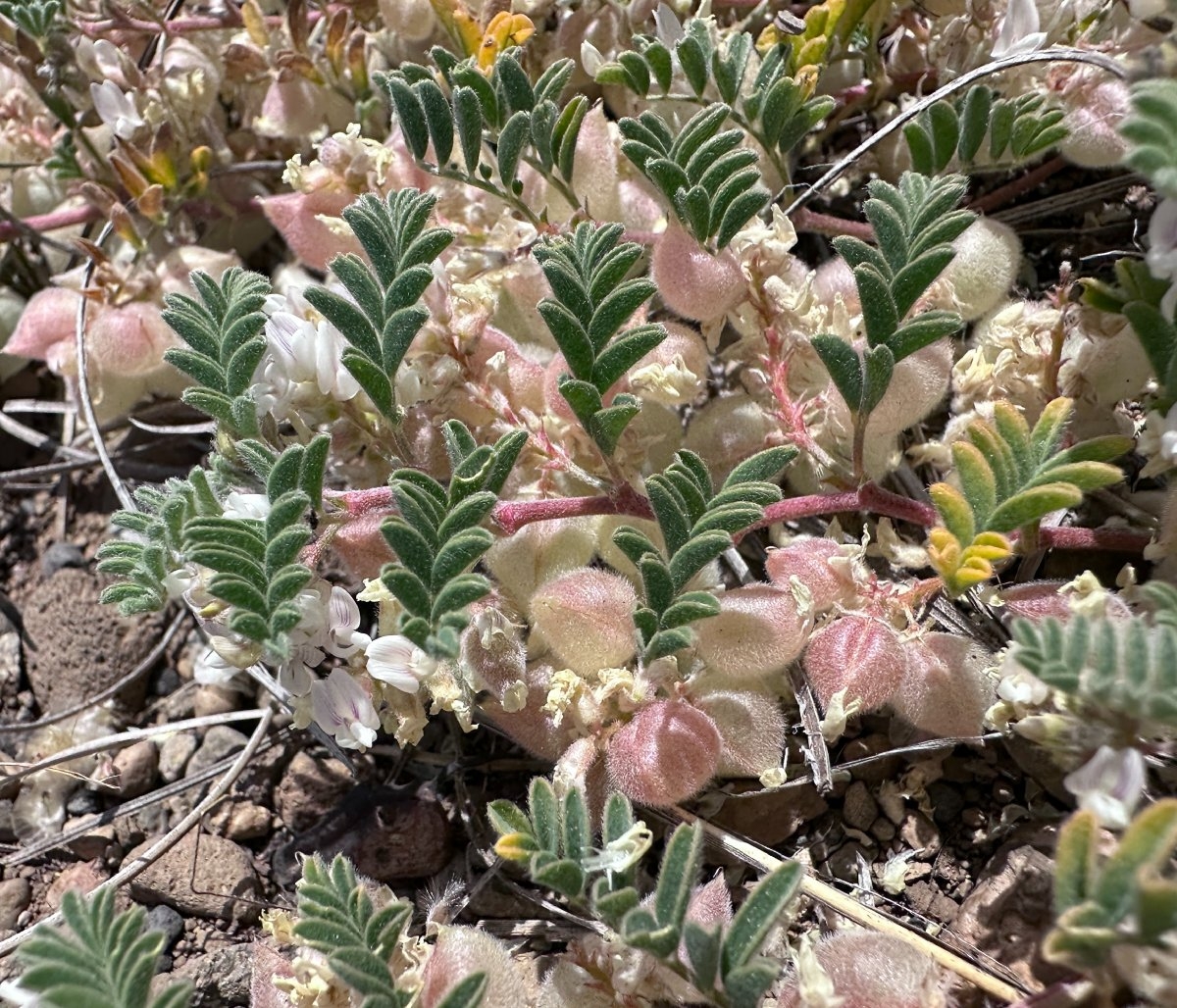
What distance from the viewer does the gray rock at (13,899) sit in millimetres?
2639

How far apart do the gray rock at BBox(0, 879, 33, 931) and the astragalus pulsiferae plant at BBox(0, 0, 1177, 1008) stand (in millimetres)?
846

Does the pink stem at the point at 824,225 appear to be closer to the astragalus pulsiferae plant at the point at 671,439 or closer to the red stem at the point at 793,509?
the astragalus pulsiferae plant at the point at 671,439

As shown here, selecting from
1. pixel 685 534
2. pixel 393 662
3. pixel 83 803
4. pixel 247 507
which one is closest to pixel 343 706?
pixel 393 662

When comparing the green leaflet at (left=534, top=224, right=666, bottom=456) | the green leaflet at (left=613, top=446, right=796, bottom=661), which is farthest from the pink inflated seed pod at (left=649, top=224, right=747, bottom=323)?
the green leaflet at (left=613, top=446, right=796, bottom=661)

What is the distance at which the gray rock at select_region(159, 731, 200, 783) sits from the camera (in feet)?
9.44

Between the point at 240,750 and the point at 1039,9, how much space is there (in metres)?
2.71

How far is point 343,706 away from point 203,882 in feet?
2.80

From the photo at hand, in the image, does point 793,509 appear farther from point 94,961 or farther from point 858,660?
point 94,961

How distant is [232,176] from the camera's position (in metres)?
3.46

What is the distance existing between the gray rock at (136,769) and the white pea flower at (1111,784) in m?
2.29

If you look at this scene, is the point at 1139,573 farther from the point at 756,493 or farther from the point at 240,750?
the point at 240,750

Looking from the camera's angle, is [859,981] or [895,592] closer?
[859,981]

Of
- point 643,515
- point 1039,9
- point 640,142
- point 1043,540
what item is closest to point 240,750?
point 643,515

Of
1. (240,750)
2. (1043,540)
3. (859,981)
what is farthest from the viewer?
(240,750)
